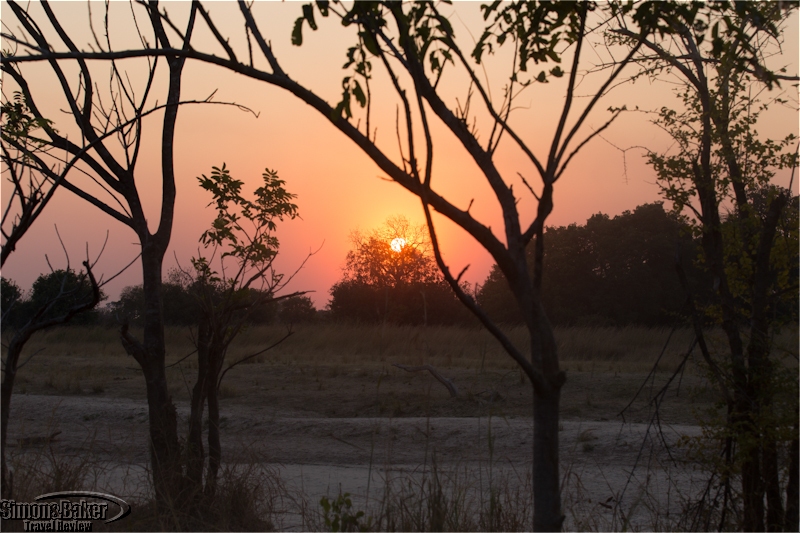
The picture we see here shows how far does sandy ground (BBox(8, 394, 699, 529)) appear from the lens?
6465 millimetres

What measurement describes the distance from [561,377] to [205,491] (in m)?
3.07

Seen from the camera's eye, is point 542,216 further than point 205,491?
No

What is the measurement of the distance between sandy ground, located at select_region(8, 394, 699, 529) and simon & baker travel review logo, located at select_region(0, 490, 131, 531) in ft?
5.22

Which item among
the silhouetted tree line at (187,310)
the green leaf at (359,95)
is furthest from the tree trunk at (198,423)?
the silhouetted tree line at (187,310)

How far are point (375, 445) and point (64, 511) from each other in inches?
214

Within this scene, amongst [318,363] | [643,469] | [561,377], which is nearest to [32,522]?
[561,377]

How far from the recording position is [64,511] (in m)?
3.69

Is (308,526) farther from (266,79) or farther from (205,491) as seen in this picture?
(266,79)

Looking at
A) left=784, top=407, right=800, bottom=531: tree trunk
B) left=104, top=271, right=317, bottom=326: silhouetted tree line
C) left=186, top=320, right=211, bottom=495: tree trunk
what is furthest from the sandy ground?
left=104, top=271, right=317, bottom=326: silhouetted tree line

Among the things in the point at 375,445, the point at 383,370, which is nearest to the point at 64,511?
the point at 375,445

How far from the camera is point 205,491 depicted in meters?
4.17

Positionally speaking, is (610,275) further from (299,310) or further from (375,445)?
(375,445)

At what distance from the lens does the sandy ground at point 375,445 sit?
6.46m

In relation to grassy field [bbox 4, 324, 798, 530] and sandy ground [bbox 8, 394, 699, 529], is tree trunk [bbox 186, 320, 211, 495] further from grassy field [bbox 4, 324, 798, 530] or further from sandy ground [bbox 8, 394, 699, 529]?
sandy ground [bbox 8, 394, 699, 529]
